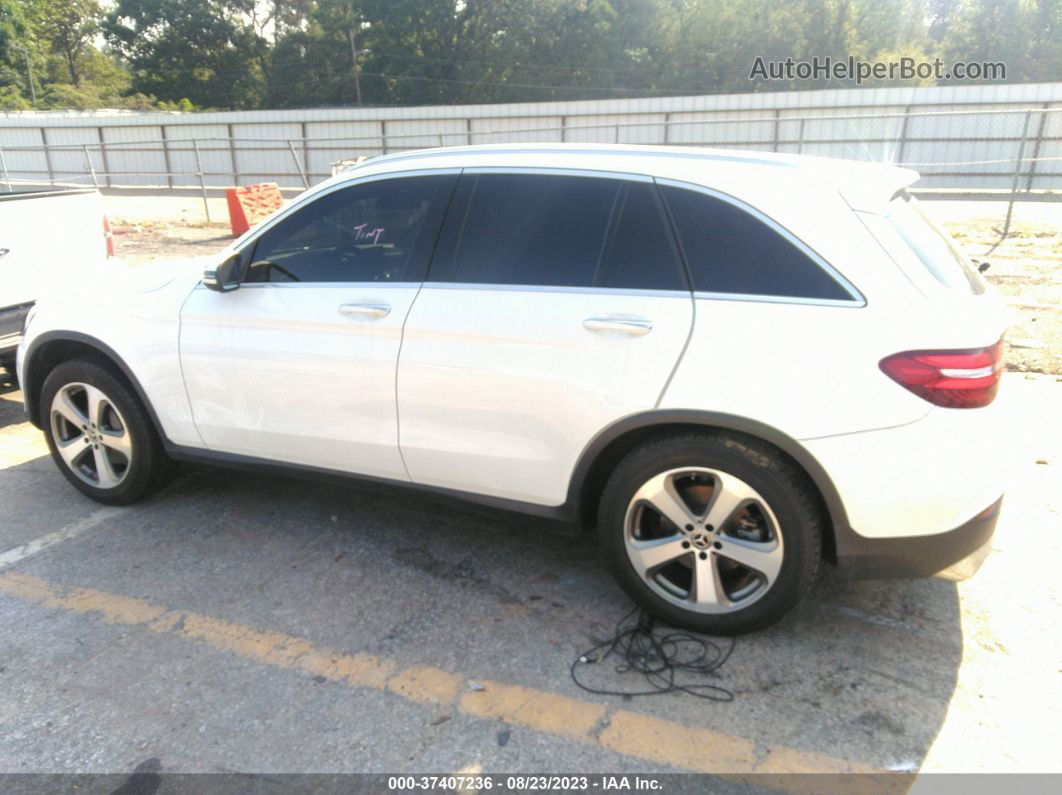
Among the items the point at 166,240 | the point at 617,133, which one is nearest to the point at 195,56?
the point at 617,133

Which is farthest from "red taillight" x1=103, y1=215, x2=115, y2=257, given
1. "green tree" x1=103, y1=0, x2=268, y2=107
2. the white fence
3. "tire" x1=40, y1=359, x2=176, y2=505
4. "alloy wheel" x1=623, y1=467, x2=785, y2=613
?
"green tree" x1=103, y1=0, x2=268, y2=107

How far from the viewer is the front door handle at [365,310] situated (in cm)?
340

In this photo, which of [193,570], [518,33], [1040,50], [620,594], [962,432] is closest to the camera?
[962,432]

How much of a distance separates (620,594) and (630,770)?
100 centimetres

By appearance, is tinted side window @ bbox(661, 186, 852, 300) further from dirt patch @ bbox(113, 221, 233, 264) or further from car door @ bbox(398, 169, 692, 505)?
dirt patch @ bbox(113, 221, 233, 264)

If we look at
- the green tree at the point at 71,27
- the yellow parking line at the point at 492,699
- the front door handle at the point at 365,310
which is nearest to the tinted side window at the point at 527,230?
the front door handle at the point at 365,310

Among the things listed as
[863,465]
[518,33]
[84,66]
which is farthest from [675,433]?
[84,66]

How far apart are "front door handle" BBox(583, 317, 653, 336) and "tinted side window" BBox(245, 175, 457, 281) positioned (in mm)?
858

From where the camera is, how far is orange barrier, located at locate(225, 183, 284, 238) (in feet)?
45.0

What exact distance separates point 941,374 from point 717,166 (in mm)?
1110

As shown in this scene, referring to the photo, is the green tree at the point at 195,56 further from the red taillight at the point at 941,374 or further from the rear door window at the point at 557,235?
the red taillight at the point at 941,374

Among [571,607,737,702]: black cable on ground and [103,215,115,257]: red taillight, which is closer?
[571,607,737,702]: black cable on ground

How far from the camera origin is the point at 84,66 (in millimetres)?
80562

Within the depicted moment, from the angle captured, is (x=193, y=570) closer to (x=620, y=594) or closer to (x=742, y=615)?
(x=620, y=594)
